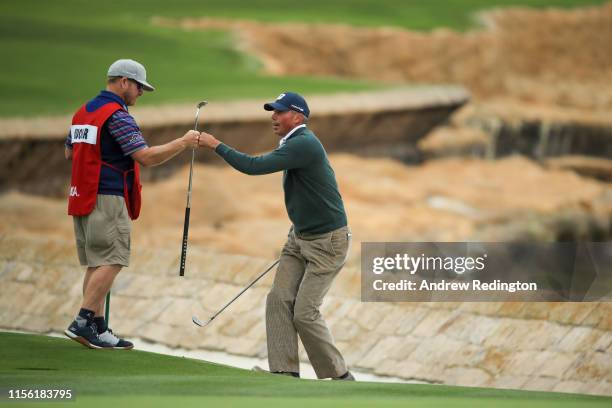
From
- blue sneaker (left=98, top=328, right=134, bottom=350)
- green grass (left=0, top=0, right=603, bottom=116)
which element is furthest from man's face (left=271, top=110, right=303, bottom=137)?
green grass (left=0, top=0, right=603, bottom=116)

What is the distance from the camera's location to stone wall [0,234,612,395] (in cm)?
980

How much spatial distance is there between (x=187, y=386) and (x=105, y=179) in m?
1.85

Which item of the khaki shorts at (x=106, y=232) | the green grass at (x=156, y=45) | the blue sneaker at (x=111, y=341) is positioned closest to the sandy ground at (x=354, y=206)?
the green grass at (x=156, y=45)

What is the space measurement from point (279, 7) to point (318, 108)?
50.7ft

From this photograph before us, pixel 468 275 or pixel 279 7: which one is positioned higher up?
pixel 279 7

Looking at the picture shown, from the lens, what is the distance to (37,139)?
20.4 m

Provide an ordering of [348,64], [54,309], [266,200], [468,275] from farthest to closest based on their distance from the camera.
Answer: [348,64]
[266,200]
[54,309]
[468,275]

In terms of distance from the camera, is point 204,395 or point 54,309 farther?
point 54,309

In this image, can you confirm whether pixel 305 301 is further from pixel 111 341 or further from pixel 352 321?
pixel 352 321

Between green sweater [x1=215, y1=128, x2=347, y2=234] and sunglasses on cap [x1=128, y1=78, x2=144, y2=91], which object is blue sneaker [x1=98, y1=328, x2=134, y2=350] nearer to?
green sweater [x1=215, y1=128, x2=347, y2=234]

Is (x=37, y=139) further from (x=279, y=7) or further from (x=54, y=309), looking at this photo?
(x=279, y=7)

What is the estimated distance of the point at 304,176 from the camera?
28.0 feet

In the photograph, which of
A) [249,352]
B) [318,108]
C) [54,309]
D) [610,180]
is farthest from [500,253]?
[610,180]

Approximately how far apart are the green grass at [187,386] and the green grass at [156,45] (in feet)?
42.1
